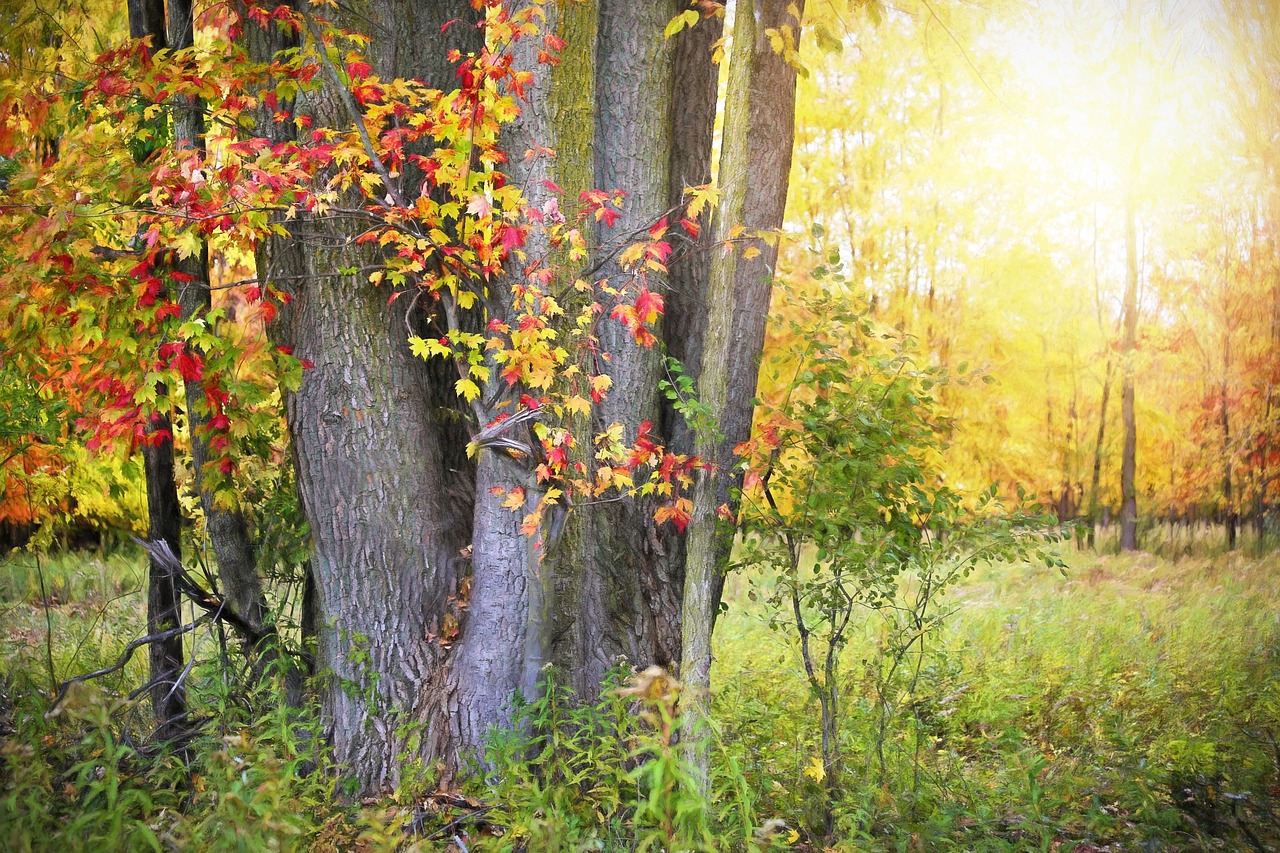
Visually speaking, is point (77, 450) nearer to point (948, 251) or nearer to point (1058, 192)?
point (948, 251)

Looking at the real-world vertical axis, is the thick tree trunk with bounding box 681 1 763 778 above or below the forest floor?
above

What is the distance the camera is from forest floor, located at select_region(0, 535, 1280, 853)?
2773mm

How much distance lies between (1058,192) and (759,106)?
27.9 feet

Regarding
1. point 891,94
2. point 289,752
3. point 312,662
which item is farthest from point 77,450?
point 891,94

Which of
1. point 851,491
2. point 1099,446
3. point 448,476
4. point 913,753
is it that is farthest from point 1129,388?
point 448,476

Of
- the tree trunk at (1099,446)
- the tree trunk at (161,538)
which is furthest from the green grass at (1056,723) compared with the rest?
the tree trunk at (1099,446)

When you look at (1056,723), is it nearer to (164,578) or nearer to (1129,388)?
(164,578)

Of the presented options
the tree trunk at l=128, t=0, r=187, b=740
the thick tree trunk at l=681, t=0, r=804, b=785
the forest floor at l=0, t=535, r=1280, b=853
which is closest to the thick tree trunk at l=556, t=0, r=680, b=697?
the thick tree trunk at l=681, t=0, r=804, b=785

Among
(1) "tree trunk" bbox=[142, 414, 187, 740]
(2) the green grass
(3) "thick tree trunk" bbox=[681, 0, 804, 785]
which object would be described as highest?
(3) "thick tree trunk" bbox=[681, 0, 804, 785]

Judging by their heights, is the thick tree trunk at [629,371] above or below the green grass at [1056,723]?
above

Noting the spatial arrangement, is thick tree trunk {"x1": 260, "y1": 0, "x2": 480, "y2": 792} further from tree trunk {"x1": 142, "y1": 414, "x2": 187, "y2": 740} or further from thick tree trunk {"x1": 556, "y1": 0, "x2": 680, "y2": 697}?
tree trunk {"x1": 142, "y1": 414, "x2": 187, "y2": 740}

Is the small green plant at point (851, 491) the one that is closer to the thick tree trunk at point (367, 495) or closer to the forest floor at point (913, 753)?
the forest floor at point (913, 753)

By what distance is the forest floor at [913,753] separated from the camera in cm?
277

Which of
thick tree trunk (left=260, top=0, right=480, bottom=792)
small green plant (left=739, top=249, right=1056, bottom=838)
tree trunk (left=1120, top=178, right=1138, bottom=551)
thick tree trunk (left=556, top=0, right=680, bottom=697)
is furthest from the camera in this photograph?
tree trunk (left=1120, top=178, right=1138, bottom=551)
